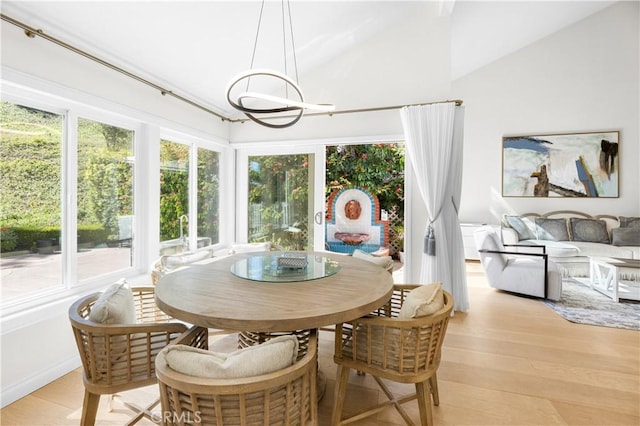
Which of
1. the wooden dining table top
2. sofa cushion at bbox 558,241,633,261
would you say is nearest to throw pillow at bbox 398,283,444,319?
the wooden dining table top

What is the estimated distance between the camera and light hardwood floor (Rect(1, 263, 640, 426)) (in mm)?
1700

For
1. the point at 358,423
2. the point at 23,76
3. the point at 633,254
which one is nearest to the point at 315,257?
the point at 358,423

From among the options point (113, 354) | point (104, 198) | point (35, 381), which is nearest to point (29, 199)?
point (104, 198)

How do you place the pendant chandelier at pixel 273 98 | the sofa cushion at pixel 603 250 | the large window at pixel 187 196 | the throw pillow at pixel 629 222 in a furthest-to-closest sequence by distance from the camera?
the throw pillow at pixel 629 222, the sofa cushion at pixel 603 250, the large window at pixel 187 196, the pendant chandelier at pixel 273 98

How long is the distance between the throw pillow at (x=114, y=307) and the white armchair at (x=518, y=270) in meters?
3.81

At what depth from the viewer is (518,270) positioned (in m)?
3.74

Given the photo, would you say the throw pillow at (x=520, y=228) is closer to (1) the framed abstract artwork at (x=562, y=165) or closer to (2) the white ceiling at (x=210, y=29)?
(1) the framed abstract artwork at (x=562, y=165)

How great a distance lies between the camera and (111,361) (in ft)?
4.35

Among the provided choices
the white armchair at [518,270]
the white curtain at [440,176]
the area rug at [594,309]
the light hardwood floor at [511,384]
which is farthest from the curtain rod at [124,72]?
the area rug at [594,309]

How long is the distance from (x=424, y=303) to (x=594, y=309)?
10.7ft

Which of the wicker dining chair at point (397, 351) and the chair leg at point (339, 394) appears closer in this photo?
the wicker dining chair at point (397, 351)

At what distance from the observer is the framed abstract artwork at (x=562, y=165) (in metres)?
5.16

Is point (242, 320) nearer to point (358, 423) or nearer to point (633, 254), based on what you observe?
point (358, 423)

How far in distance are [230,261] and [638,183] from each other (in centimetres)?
662
